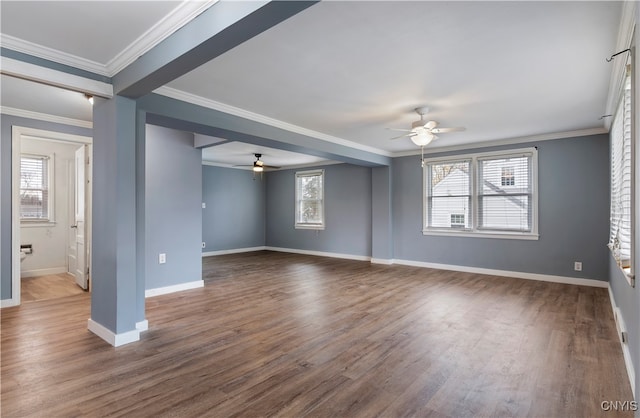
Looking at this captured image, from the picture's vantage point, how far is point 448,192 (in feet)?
21.4

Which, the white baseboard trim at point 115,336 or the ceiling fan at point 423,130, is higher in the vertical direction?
the ceiling fan at point 423,130

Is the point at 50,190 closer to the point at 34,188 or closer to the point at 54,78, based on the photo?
the point at 34,188

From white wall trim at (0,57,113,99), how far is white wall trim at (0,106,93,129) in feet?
6.72

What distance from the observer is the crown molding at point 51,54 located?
7.82ft

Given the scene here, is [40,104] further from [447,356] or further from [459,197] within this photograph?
[459,197]

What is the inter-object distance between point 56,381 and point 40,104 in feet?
10.6

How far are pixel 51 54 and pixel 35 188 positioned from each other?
455 centimetres

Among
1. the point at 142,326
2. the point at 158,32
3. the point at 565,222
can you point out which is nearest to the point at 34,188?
the point at 142,326

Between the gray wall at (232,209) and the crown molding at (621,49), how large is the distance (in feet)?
25.7

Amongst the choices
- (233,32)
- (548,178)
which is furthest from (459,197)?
(233,32)

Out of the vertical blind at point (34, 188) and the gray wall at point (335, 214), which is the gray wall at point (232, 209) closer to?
the gray wall at point (335, 214)

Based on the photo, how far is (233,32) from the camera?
6.13ft

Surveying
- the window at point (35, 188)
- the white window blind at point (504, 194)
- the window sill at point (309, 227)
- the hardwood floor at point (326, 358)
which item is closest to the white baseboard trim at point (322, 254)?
the window sill at point (309, 227)

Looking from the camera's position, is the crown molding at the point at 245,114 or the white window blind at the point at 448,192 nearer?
the crown molding at the point at 245,114
